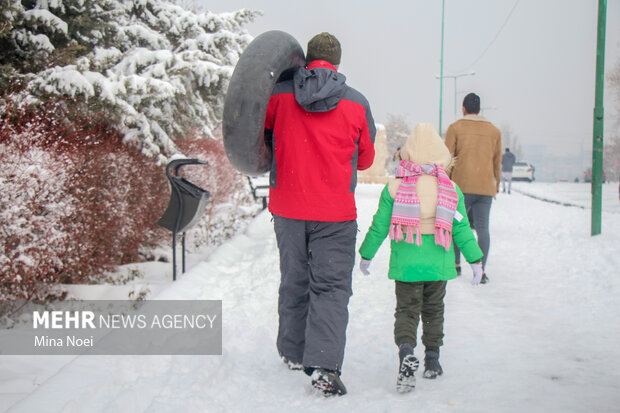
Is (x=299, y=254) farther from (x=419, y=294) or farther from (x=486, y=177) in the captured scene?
(x=486, y=177)

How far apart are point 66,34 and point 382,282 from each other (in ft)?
14.9

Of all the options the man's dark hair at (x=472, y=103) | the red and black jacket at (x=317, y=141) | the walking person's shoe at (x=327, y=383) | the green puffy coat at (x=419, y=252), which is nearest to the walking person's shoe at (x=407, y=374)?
the walking person's shoe at (x=327, y=383)

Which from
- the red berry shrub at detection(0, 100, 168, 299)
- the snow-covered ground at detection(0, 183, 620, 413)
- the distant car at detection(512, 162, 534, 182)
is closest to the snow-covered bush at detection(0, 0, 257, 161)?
the red berry shrub at detection(0, 100, 168, 299)

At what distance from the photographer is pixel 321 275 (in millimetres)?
2895

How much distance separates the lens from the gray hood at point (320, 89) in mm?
2754

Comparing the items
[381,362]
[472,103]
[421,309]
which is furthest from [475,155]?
[381,362]

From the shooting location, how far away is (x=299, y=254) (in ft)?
9.73

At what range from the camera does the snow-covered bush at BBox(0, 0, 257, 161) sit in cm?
558

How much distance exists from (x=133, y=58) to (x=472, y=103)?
417 centimetres

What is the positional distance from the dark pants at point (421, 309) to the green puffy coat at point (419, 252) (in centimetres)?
8

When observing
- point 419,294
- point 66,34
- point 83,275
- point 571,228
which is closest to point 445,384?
point 419,294

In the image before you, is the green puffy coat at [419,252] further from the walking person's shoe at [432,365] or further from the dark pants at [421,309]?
the walking person's shoe at [432,365]

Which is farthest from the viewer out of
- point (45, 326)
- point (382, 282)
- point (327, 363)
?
point (382, 282)

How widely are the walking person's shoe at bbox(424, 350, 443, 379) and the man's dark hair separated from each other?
318 cm
